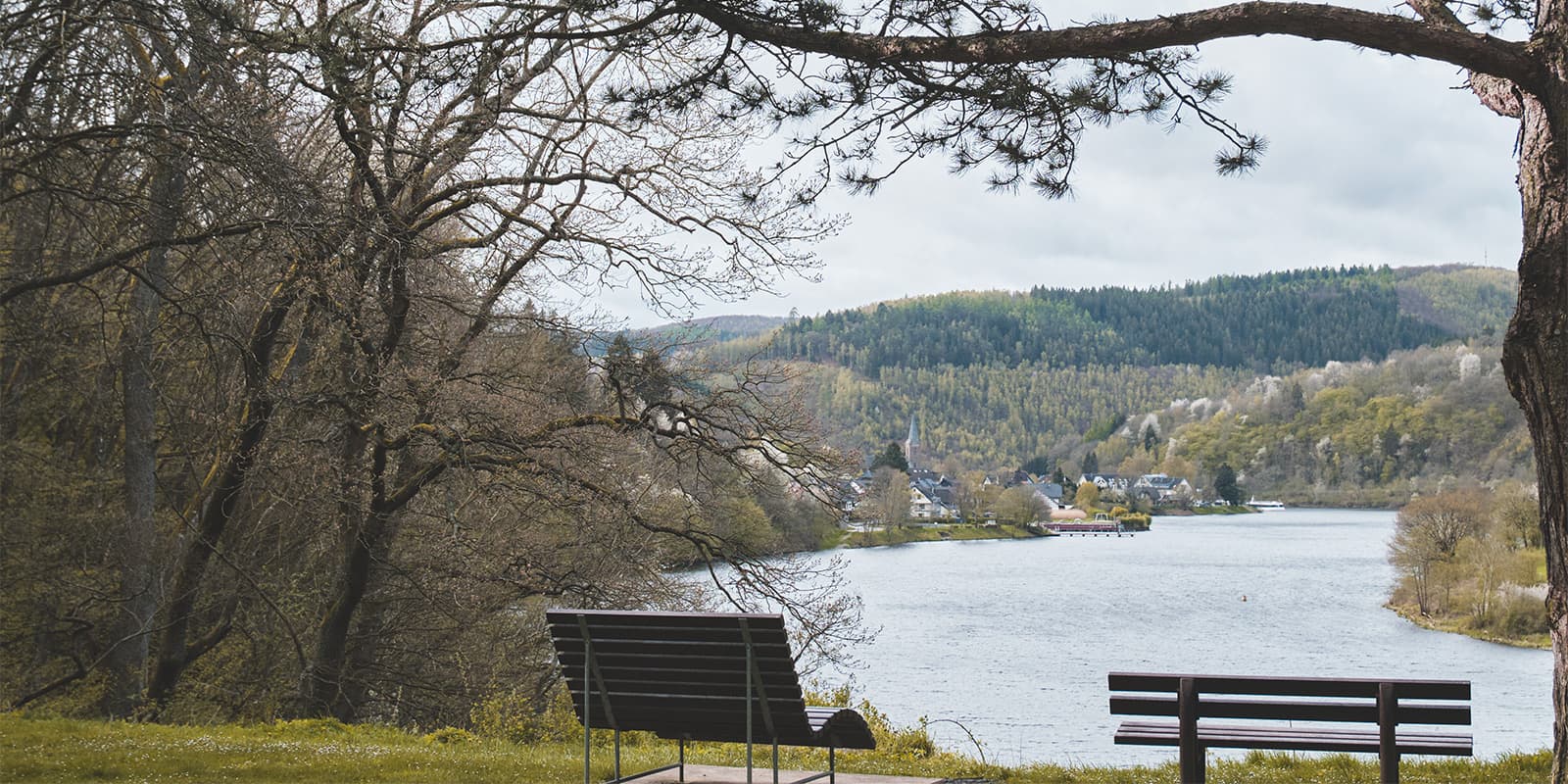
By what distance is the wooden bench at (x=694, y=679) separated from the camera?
455 centimetres

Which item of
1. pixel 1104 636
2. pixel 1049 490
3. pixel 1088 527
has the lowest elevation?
pixel 1104 636

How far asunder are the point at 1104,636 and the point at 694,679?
99.7ft

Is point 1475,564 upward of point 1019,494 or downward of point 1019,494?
downward

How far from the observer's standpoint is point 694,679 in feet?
15.6

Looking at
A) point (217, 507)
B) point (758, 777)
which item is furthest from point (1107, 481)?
point (758, 777)

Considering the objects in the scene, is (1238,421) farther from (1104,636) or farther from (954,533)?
(1104,636)

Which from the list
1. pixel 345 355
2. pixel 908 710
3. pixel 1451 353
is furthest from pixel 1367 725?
pixel 1451 353

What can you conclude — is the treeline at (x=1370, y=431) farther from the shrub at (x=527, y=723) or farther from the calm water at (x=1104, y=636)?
the shrub at (x=527, y=723)

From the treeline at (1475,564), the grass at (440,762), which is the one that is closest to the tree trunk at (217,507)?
the grass at (440,762)

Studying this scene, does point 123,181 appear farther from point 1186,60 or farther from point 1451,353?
point 1451,353

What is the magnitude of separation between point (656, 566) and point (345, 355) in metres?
3.12

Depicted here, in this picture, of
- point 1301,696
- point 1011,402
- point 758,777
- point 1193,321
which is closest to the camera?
point 1301,696

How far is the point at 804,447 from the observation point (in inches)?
417

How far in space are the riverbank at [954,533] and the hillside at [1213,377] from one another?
7.33 metres
